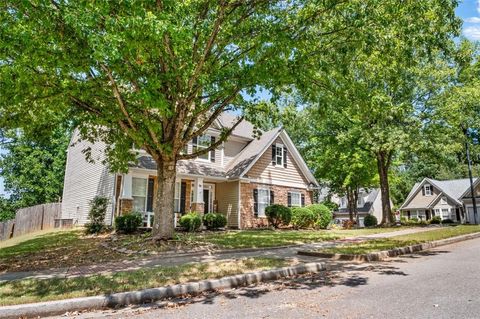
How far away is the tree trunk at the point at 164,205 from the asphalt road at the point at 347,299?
609cm

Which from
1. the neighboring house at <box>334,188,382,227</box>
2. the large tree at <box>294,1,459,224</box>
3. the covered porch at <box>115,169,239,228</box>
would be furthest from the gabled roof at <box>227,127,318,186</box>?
the neighboring house at <box>334,188,382,227</box>

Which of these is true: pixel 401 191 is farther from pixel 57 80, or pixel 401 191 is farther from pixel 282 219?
pixel 57 80

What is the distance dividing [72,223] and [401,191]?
189ft

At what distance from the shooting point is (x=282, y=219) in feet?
71.5

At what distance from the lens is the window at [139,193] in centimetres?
1939

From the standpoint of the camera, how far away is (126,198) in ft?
59.5

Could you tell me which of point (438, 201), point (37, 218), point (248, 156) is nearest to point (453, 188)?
point (438, 201)

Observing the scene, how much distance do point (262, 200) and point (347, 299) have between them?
17768mm

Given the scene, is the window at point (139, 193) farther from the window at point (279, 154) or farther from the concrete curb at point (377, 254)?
the concrete curb at point (377, 254)

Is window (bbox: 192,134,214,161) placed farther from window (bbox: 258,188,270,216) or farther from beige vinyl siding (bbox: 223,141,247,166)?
window (bbox: 258,188,270,216)

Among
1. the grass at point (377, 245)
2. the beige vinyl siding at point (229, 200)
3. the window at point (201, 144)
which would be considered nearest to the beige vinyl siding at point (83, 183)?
the window at point (201, 144)

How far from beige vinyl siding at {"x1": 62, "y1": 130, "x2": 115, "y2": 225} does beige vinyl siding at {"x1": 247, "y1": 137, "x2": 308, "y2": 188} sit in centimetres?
875

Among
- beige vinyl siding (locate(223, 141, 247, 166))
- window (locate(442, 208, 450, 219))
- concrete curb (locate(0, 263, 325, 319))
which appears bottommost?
concrete curb (locate(0, 263, 325, 319))

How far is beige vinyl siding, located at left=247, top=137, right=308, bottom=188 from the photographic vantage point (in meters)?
23.0
